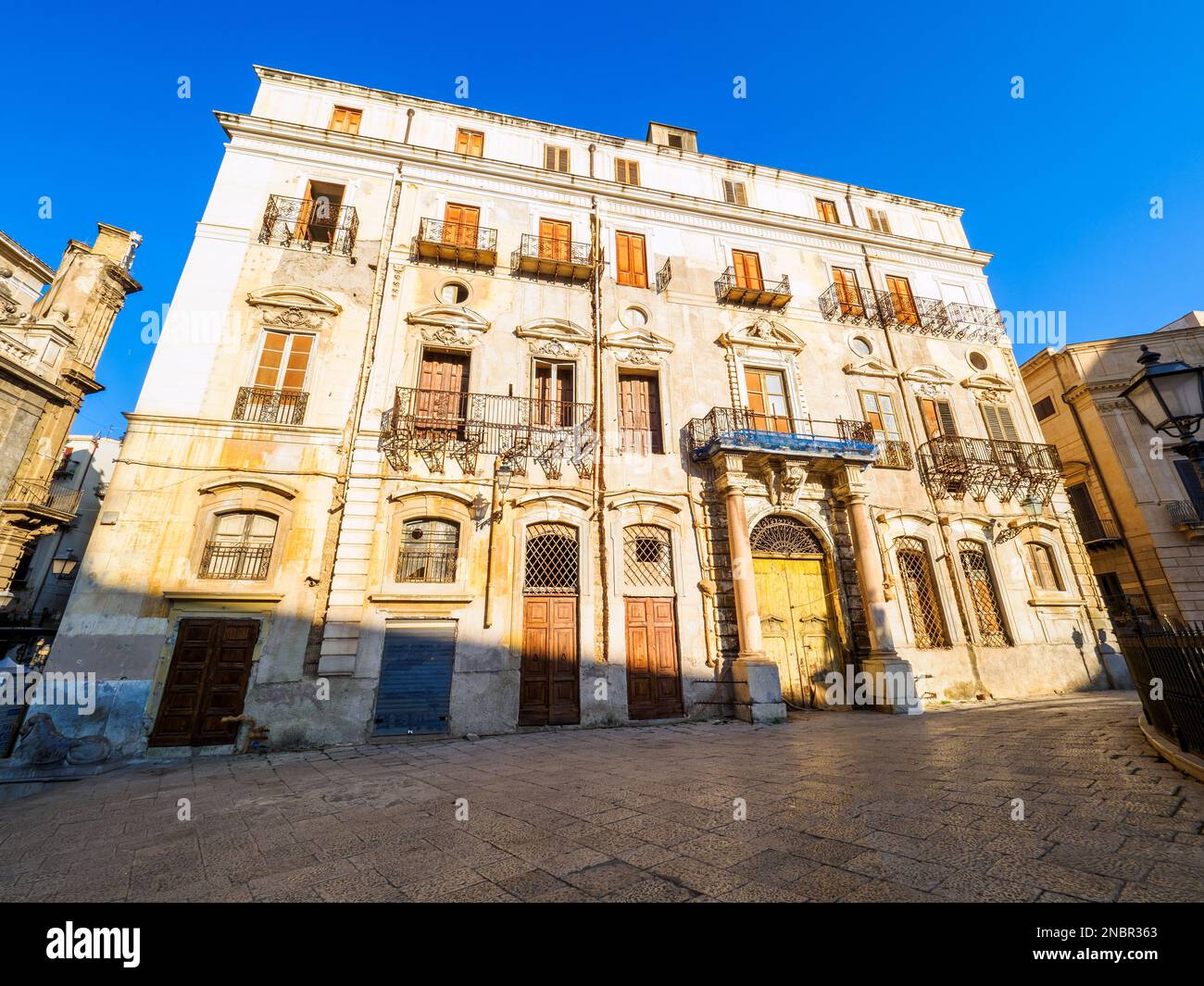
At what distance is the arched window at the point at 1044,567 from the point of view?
46.6ft

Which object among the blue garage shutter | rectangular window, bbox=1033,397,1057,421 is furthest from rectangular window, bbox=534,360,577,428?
rectangular window, bbox=1033,397,1057,421

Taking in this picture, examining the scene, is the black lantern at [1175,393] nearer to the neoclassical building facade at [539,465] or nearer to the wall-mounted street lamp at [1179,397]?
the wall-mounted street lamp at [1179,397]

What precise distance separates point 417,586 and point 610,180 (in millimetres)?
14197

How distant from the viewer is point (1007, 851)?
2.96m

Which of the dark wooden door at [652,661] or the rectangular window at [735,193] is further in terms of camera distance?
the rectangular window at [735,193]

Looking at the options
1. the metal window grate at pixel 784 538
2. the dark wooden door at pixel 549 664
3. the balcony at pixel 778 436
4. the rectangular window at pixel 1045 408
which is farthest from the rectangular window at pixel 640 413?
the rectangular window at pixel 1045 408

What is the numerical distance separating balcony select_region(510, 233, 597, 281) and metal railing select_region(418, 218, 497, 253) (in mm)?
785

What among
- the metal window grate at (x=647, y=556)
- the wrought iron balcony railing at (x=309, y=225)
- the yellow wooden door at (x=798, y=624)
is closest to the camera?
the metal window grate at (x=647, y=556)

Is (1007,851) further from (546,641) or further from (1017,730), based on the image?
(546,641)

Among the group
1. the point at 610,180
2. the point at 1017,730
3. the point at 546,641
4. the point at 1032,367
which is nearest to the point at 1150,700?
the point at 1017,730

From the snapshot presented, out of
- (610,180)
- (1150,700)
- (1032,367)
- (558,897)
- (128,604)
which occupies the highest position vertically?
(610,180)

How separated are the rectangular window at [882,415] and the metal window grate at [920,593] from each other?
330 cm
